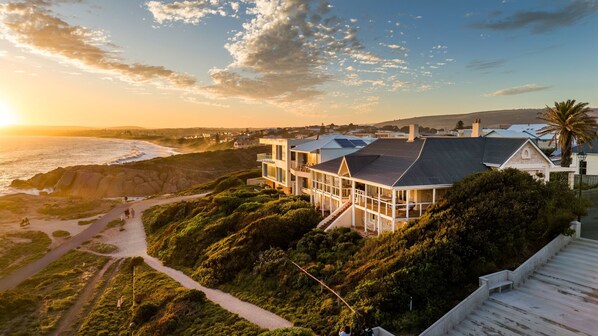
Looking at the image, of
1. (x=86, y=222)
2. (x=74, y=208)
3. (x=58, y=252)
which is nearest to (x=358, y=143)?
(x=58, y=252)

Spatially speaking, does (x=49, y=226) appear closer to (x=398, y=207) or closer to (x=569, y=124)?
(x=398, y=207)

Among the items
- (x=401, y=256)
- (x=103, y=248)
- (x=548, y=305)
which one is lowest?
(x=103, y=248)

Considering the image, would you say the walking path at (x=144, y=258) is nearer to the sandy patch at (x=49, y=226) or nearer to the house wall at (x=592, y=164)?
the sandy patch at (x=49, y=226)

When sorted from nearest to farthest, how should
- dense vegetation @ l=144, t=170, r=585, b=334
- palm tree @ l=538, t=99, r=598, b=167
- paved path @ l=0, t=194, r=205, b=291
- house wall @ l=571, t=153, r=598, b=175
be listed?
1. dense vegetation @ l=144, t=170, r=585, b=334
2. palm tree @ l=538, t=99, r=598, b=167
3. paved path @ l=0, t=194, r=205, b=291
4. house wall @ l=571, t=153, r=598, b=175

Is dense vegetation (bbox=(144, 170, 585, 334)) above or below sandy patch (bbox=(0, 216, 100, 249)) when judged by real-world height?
above

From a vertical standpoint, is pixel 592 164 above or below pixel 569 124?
below

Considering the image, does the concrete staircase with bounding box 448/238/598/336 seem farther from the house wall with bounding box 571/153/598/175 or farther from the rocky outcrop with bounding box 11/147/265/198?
the rocky outcrop with bounding box 11/147/265/198

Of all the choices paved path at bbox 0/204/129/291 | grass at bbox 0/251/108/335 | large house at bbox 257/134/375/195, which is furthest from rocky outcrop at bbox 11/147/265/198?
grass at bbox 0/251/108/335
